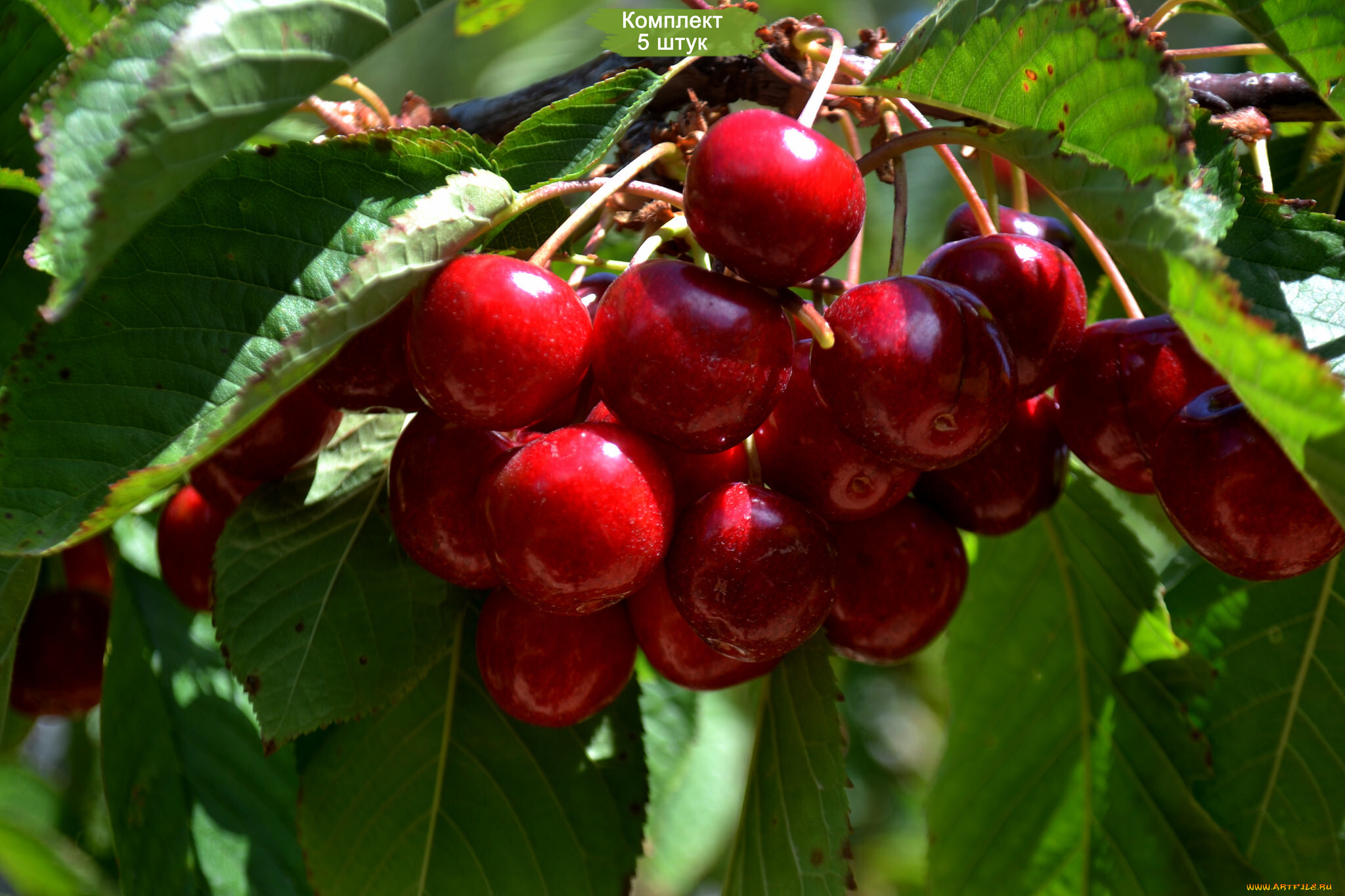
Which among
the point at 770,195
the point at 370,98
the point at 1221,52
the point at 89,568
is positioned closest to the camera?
the point at 770,195

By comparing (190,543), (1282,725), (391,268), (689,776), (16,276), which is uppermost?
(391,268)

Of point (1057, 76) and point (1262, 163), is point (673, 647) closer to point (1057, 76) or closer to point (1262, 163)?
point (1057, 76)

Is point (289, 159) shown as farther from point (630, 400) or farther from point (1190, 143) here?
point (1190, 143)

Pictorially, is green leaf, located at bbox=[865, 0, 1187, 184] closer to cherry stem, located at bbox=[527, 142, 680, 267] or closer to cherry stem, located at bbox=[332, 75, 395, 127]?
cherry stem, located at bbox=[527, 142, 680, 267]

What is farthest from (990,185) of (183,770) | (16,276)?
(183,770)

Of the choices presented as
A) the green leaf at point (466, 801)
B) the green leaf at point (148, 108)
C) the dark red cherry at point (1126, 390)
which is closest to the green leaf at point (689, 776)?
the green leaf at point (466, 801)

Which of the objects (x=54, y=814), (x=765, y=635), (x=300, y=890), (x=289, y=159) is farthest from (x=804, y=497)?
(x=54, y=814)

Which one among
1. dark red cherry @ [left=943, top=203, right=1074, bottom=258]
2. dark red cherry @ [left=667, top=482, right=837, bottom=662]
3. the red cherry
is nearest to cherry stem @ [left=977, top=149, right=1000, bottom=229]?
dark red cherry @ [left=943, top=203, right=1074, bottom=258]
